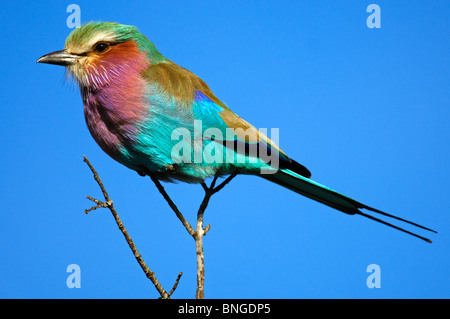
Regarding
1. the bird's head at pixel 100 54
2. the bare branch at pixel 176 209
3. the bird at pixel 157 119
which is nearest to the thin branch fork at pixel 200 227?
the bare branch at pixel 176 209

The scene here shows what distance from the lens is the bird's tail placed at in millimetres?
2869

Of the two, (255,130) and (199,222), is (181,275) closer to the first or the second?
(199,222)

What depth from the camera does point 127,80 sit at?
8.80ft

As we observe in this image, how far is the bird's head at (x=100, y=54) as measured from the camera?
2.70 metres

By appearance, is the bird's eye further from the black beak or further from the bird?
the black beak

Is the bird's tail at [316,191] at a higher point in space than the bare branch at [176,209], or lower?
higher

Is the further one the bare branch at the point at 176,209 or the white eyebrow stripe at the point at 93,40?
the white eyebrow stripe at the point at 93,40

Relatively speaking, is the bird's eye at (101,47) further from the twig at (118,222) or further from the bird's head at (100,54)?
the twig at (118,222)

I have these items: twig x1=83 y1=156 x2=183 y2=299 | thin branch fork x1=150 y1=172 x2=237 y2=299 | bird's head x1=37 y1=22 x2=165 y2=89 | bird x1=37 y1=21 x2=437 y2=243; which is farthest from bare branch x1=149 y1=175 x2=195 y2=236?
bird's head x1=37 y1=22 x2=165 y2=89

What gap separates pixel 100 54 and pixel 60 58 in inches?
8.6

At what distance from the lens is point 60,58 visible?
9.00 feet
